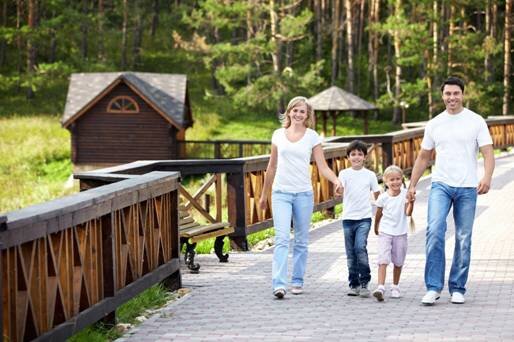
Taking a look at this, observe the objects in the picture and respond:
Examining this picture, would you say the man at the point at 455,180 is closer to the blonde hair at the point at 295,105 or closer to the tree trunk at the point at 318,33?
the blonde hair at the point at 295,105

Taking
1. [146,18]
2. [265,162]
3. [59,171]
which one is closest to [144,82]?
[59,171]

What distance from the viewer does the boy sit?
34.2ft

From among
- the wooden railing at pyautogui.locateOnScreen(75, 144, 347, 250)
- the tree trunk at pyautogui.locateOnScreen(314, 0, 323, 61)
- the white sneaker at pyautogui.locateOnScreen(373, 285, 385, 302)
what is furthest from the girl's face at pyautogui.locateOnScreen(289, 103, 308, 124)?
the tree trunk at pyautogui.locateOnScreen(314, 0, 323, 61)

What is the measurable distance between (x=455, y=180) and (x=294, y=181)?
145 centimetres

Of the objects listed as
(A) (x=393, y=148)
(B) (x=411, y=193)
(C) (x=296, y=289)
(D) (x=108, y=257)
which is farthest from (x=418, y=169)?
(A) (x=393, y=148)

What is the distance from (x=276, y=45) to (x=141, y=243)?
50970mm

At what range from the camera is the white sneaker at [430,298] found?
31.9 feet

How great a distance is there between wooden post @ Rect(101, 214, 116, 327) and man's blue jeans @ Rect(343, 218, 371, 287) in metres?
2.54

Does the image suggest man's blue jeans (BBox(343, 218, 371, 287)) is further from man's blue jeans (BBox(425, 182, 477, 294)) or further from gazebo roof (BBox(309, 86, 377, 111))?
gazebo roof (BBox(309, 86, 377, 111))

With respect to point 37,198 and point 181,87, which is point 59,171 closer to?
point 181,87

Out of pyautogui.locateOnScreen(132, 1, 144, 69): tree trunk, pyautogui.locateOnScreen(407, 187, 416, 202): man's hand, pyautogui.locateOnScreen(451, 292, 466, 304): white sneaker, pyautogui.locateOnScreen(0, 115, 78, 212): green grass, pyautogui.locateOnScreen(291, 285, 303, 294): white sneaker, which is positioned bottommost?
pyautogui.locateOnScreen(0, 115, 78, 212): green grass

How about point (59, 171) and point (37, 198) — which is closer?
point (37, 198)

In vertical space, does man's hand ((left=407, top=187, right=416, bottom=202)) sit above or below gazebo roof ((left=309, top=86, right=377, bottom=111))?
above

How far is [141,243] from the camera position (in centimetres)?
970
